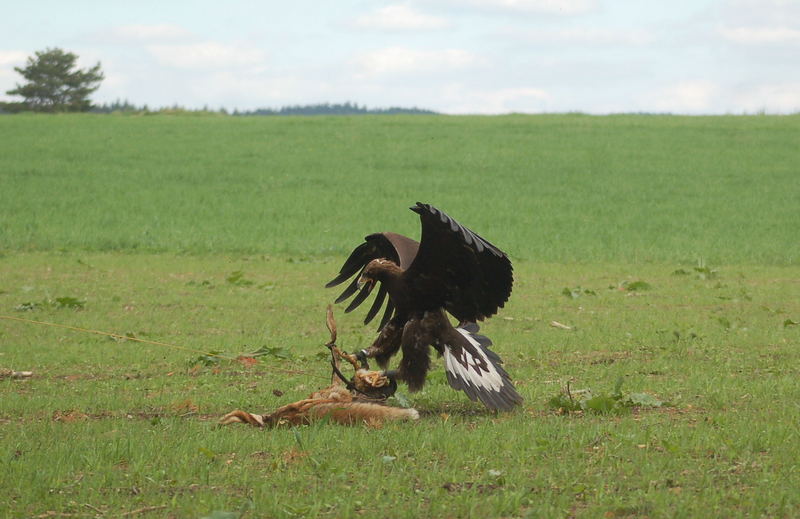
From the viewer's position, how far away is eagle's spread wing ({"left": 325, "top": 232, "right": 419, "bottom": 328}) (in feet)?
23.7

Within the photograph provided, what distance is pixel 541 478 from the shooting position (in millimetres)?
4965

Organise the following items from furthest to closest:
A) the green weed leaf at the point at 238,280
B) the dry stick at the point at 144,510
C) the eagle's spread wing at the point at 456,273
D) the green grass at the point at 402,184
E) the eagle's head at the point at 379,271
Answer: the green grass at the point at 402,184 < the green weed leaf at the point at 238,280 < the eagle's head at the point at 379,271 < the eagle's spread wing at the point at 456,273 < the dry stick at the point at 144,510

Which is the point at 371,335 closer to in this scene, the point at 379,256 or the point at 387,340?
the point at 379,256

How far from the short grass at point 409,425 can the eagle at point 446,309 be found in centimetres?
27

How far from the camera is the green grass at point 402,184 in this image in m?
20.0

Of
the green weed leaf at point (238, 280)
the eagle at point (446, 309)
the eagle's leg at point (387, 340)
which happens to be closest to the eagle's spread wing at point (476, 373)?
the eagle at point (446, 309)

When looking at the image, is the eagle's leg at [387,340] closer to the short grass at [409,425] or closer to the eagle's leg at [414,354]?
the eagle's leg at [414,354]

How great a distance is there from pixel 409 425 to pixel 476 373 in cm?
71

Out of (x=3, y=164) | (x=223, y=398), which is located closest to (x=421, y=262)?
(x=223, y=398)

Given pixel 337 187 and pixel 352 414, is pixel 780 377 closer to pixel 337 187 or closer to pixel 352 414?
pixel 352 414

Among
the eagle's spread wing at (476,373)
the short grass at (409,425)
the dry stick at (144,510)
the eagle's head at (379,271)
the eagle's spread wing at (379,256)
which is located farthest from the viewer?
the eagle's spread wing at (379,256)

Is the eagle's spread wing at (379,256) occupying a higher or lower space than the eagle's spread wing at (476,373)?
higher

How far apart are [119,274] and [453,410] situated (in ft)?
32.0

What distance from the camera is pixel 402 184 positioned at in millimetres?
27312
